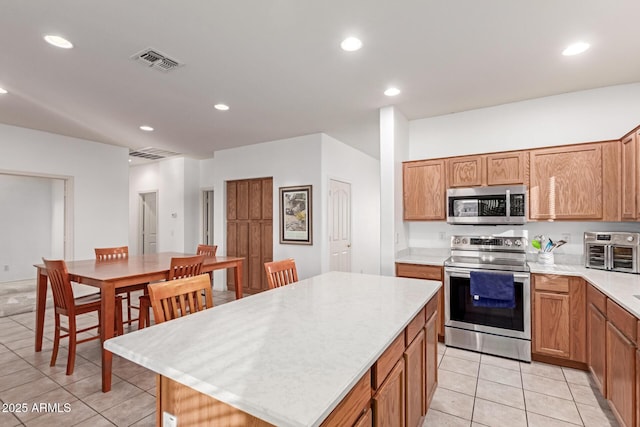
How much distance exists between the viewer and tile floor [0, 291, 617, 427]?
2115 mm

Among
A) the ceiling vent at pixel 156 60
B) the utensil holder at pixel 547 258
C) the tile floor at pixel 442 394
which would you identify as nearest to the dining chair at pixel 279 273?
the tile floor at pixel 442 394

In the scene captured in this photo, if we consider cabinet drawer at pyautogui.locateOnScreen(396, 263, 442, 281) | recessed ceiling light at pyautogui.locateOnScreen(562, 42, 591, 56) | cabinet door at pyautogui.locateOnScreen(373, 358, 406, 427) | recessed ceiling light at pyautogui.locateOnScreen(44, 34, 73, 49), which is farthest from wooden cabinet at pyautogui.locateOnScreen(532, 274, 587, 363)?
recessed ceiling light at pyautogui.locateOnScreen(44, 34, 73, 49)

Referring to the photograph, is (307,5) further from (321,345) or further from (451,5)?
(321,345)

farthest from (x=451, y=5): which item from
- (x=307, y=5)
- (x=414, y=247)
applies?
(x=414, y=247)

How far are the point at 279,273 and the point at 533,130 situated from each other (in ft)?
10.6

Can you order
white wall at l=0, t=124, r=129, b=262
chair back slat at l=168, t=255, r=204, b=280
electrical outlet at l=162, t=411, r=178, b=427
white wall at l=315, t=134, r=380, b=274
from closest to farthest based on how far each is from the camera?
electrical outlet at l=162, t=411, r=178, b=427
chair back slat at l=168, t=255, r=204, b=280
white wall at l=0, t=124, r=129, b=262
white wall at l=315, t=134, r=380, b=274

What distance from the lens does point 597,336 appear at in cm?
242

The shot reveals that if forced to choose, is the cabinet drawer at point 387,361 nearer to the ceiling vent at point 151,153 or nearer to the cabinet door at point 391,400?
the cabinet door at point 391,400

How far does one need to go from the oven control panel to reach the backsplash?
0.28 feet

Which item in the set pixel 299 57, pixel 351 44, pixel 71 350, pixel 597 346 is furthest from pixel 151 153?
pixel 597 346

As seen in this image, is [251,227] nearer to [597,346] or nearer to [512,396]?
[512,396]

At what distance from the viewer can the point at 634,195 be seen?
2578 millimetres

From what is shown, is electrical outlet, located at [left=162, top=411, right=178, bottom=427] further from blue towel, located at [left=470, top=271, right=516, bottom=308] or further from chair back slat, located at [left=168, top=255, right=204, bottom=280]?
blue towel, located at [left=470, top=271, right=516, bottom=308]

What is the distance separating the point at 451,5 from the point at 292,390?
7.57ft
